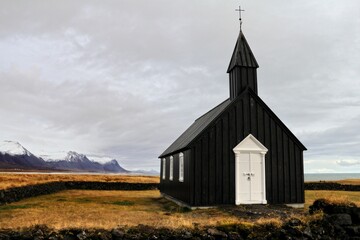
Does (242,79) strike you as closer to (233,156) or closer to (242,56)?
(242,56)

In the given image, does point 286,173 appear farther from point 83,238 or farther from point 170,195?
point 83,238

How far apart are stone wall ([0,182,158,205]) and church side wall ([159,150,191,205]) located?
1165 cm

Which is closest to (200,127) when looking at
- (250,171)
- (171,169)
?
(250,171)

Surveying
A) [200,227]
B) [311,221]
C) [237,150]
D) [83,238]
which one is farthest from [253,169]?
[83,238]

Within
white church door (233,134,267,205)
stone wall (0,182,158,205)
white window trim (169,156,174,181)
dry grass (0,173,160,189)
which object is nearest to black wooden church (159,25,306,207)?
white church door (233,134,267,205)

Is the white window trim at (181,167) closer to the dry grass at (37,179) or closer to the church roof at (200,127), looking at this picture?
the church roof at (200,127)

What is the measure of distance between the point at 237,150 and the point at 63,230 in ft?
39.8

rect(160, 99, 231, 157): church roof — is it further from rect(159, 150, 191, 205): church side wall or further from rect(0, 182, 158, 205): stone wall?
rect(0, 182, 158, 205): stone wall

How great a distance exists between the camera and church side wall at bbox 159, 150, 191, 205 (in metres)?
21.4

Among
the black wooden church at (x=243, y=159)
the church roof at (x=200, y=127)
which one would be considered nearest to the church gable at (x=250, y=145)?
the black wooden church at (x=243, y=159)

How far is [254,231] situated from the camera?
43.9ft

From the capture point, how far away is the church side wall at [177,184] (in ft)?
70.3

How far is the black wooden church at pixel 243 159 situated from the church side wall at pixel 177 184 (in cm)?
6

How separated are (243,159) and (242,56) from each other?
23.7 feet
